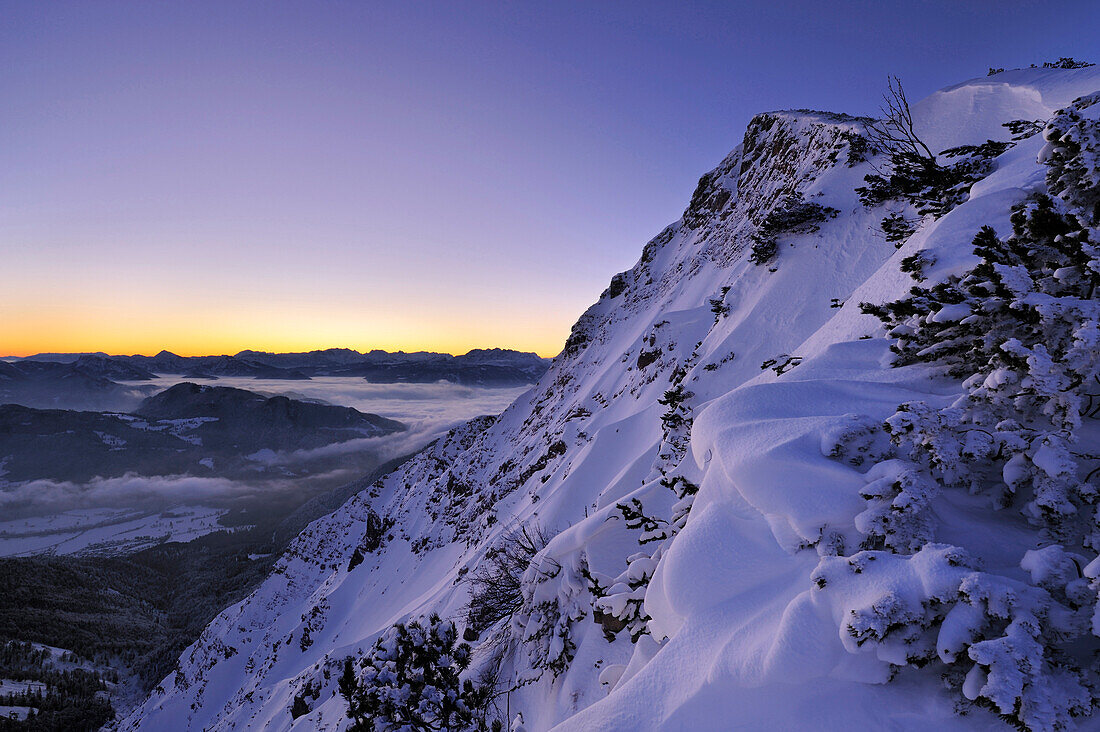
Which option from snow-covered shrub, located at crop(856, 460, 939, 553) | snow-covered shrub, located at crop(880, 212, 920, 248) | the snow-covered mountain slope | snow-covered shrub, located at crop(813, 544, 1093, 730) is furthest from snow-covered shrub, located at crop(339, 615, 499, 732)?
snow-covered shrub, located at crop(880, 212, 920, 248)

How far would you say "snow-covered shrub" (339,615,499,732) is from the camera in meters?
5.77

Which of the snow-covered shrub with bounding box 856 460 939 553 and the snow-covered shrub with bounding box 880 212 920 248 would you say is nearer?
the snow-covered shrub with bounding box 856 460 939 553

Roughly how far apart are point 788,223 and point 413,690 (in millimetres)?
20231

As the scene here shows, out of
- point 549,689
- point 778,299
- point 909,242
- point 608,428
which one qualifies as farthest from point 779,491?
point 608,428

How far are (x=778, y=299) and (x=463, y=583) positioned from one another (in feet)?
52.0

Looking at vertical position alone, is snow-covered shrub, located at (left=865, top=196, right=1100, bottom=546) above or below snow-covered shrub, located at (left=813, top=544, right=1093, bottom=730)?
above

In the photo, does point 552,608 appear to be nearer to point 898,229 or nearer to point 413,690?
point 413,690

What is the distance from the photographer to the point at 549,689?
6.22 m

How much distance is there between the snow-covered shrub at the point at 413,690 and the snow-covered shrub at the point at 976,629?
538cm

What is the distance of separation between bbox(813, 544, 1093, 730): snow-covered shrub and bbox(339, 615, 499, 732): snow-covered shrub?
17.7 feet

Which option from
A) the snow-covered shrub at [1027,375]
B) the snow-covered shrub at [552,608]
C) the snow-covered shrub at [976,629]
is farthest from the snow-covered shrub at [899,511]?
the snow-covered shrub at [552,608]

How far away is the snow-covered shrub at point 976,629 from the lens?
86.5 inches

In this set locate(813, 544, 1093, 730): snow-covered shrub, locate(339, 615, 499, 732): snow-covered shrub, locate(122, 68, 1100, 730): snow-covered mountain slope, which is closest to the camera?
locate(813, 544, 1093, 730): snow-covered shrub

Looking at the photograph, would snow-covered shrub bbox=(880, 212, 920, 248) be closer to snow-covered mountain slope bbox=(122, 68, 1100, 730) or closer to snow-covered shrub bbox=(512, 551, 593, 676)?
snow-covered mountain slope bbox=(122, 68, 1100, 730)
